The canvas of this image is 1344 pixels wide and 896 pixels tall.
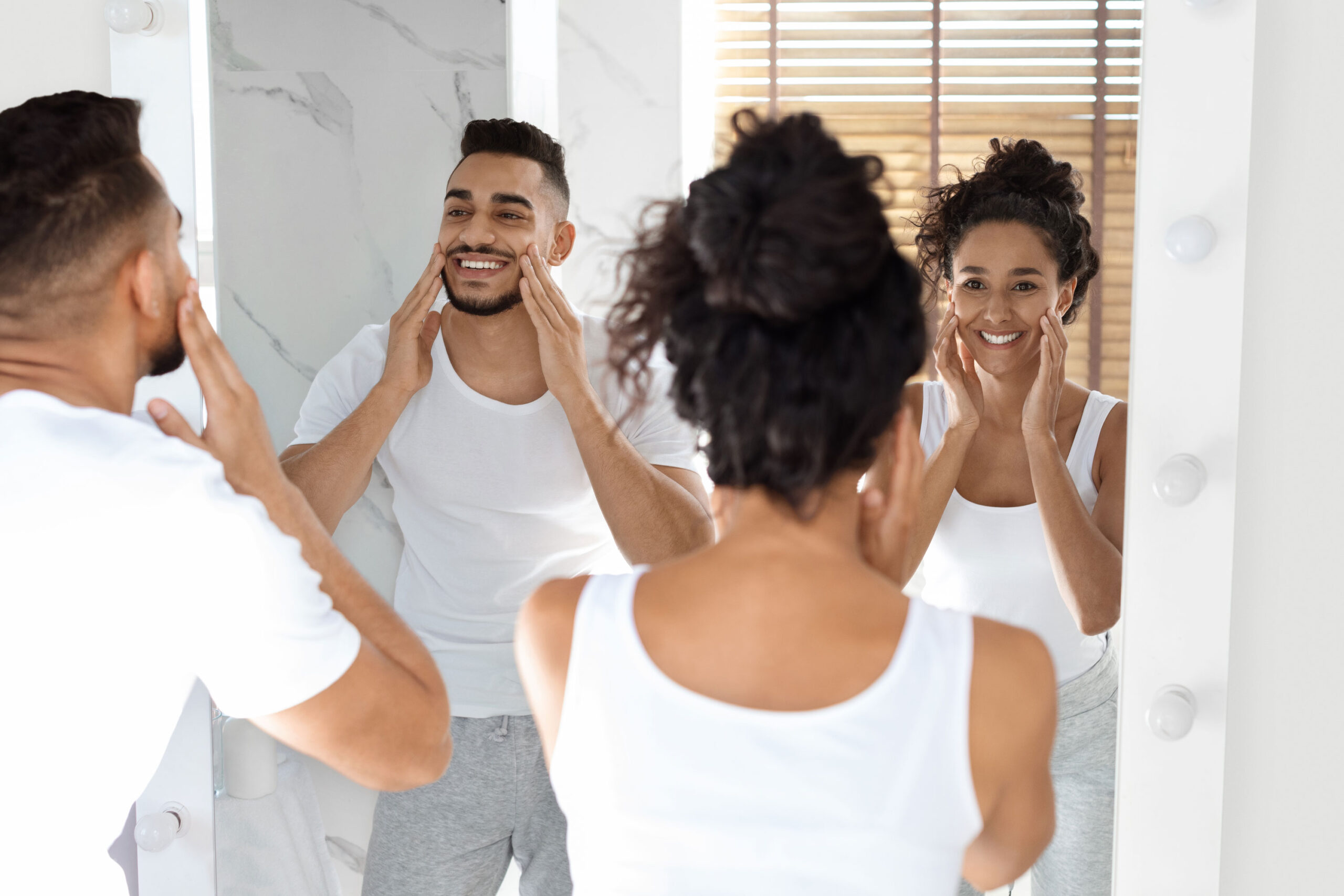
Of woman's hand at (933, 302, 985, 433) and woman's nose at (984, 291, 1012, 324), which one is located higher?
woman's nose at (984, 291, 1012, 324)

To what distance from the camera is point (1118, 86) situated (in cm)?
92

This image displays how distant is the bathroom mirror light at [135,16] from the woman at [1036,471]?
0.76m

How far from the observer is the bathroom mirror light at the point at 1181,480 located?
875 mm

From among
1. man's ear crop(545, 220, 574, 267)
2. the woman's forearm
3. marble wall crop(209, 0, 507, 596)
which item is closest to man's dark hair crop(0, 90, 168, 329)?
marble wall crop(209, 0, 507, 596)

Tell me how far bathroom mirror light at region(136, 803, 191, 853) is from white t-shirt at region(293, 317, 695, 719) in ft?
0.97

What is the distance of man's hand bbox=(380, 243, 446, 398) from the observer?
1.02 metres

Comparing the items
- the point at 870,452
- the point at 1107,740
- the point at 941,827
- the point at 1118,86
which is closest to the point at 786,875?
the point at 941,827

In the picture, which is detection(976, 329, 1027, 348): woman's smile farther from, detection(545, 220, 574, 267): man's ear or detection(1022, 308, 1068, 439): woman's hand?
detection(545, 220, 574, 267): man's ear

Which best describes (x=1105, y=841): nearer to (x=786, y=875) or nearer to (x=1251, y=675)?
(x=1251, y=675)

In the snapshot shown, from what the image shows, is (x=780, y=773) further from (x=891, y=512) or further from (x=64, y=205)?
(x=64, y=205)

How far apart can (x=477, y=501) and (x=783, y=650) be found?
508 mm

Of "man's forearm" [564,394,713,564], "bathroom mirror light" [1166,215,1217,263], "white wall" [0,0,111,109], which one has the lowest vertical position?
"man's forearm" [564,394,713,564]

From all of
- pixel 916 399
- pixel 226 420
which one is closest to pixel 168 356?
pixel 226 420

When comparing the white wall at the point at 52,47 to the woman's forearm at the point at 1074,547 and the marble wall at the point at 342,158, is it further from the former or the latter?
the woman's forearm at the point at 1074,547
